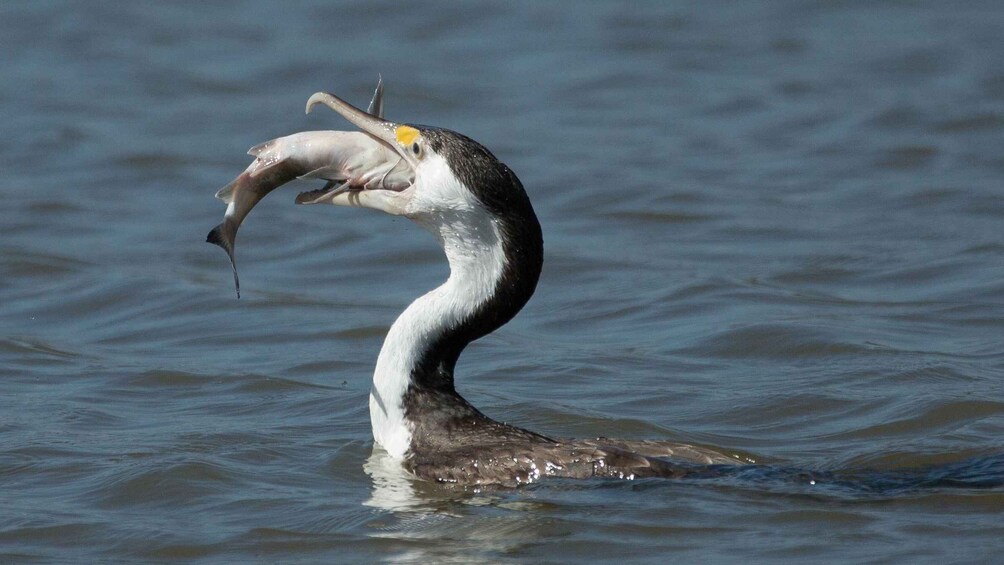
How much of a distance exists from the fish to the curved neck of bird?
289mm

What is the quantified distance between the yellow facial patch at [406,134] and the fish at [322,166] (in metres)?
0.14

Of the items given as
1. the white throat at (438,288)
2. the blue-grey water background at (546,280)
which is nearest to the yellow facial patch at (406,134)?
the white throat at (438,288)

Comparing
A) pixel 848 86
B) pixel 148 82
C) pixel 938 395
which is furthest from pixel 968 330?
pixel 148 82

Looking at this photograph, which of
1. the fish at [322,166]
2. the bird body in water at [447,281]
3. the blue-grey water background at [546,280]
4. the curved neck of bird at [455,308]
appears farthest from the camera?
the fish at [322,166]

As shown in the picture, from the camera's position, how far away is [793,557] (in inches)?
274

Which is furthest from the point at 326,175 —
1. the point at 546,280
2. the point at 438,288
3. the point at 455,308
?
the point at 546,280

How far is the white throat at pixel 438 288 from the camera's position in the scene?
7.67 meters

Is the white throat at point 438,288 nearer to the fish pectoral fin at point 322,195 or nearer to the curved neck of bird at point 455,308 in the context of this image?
the curved neck of bird at point 455,308

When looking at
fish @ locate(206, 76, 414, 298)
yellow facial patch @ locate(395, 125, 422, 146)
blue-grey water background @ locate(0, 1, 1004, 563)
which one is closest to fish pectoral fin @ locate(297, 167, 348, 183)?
fish @ locate(206, 76, 414, 298)

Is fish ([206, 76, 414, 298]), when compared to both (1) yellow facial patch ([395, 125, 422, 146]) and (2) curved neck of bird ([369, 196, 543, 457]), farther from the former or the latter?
(2) curved neck of bird ([369, 196, 543, 457])

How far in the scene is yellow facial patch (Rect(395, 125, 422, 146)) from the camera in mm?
7695

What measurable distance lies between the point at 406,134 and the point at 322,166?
1.49 ft

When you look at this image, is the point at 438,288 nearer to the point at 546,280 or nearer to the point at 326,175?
the point at 326,175

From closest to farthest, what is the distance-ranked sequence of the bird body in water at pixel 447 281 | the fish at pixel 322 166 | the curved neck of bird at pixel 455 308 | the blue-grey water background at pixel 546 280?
the blue-grey water background at pixel 546 280 → the bird body in water at pixel 447 281 → the curved neck of bird at pixel 455 308 → the fish at pixel 322 166
